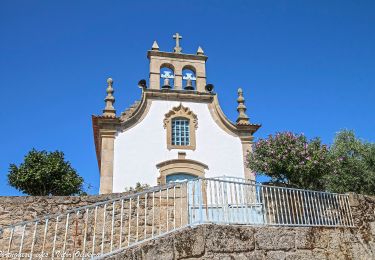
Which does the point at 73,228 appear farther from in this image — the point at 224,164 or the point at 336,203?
the point at 224,164

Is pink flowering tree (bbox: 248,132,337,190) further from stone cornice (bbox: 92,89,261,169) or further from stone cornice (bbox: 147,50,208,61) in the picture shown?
stone cornice (bbox: 147,50,208,61)

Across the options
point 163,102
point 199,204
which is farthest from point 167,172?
point 199,204

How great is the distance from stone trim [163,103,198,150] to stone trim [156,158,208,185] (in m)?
0.71

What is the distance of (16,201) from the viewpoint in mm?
8250

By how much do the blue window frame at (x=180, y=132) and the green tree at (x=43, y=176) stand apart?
469cm

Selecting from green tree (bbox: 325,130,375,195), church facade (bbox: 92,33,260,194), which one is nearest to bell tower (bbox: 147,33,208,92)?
church facade (bbox: 92,33,260,194)

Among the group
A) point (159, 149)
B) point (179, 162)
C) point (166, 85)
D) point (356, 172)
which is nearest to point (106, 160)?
point (159, 149)

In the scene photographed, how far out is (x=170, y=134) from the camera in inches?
691

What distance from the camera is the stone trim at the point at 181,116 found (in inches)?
683

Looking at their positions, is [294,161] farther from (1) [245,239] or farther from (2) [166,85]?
(2) [166,85]

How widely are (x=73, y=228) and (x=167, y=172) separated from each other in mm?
8760

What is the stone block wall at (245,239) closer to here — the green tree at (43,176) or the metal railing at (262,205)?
the metal railing at (262,205)

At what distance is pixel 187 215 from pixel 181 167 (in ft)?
31.6

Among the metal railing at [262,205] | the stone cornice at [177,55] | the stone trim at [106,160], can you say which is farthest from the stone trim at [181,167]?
the metal railing at [262,205]
